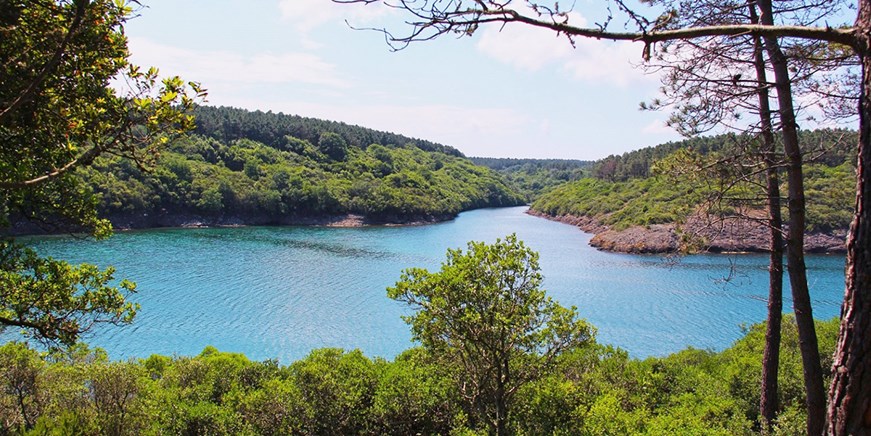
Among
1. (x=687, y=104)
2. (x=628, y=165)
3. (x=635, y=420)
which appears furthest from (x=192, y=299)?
(x=628, y=165)

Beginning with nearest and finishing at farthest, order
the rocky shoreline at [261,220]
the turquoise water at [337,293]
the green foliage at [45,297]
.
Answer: the green foliage at [45,297] → the turquoise water at [337,293] → the rocky shoreline at [261,220]

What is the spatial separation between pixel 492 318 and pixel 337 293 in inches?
1210

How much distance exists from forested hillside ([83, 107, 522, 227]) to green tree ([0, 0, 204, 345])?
53.2m

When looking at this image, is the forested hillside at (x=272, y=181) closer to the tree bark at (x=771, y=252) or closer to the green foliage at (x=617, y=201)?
the green foliage at (x=617, y=201)

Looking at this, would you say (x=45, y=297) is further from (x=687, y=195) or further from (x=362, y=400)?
(x=687, y=195)

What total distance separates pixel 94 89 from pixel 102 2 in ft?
4.02

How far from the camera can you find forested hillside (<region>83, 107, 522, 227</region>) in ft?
248

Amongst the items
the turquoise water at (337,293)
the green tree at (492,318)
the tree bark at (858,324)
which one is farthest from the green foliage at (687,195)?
the turquoise water at (337,293)

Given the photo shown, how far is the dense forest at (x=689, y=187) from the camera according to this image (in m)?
8.54

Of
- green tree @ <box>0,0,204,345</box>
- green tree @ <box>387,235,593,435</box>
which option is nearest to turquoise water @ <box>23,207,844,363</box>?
green tree @ <box>387,235,593,435</box>

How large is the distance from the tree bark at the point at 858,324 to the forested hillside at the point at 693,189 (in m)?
0.85

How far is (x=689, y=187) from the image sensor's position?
10.3 metres

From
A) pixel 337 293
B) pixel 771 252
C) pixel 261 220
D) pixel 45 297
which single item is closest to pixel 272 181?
pixel 261 220

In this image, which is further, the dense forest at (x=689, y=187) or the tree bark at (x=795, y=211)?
the dense forest at (x=689, y=187)
